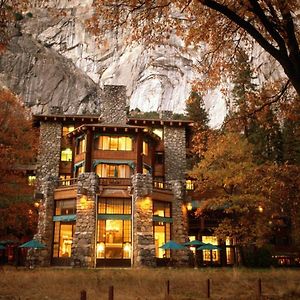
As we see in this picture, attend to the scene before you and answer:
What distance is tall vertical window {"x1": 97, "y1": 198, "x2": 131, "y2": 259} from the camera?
112 ft

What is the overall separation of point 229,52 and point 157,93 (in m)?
73.8

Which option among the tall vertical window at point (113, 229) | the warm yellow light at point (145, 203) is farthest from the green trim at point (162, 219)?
the tall vertical window at point (113, 229)

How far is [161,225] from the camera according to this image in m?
37.1

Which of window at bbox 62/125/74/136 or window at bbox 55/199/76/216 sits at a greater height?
window at bbox 62/125/74/136

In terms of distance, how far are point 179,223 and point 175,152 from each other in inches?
405

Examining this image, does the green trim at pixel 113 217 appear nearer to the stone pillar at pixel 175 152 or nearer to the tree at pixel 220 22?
the stone pillar at pixel 175 152

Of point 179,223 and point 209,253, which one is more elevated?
point 179,223

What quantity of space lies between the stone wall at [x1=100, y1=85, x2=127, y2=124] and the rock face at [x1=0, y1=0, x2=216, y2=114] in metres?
38.1

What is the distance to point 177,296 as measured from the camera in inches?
→ 554

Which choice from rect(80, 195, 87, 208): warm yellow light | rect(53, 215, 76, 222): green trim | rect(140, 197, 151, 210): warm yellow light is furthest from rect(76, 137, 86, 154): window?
rect(140, 197, 151, 210): warm yellow light

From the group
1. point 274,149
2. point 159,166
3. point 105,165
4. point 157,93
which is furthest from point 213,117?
point 105,165

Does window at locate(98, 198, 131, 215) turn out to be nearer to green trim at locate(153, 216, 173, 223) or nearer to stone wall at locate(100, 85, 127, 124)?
green trim at locate(153, 216, 173, 223)

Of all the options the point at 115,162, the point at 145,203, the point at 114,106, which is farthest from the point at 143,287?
the point at 114,106

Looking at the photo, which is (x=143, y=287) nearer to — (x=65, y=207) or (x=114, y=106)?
(x=65, y=207)
